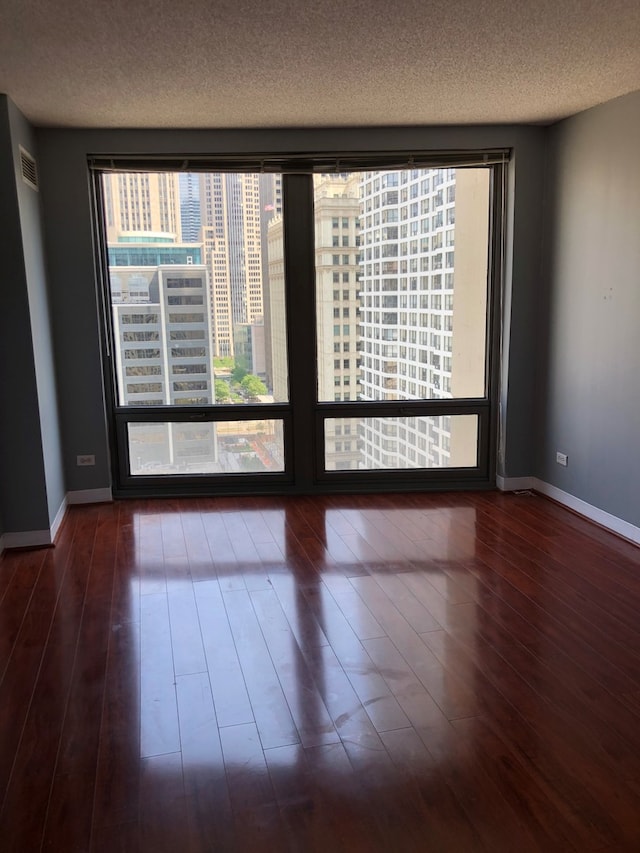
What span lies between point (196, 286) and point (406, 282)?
5.06ft

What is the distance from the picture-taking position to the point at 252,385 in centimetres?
506

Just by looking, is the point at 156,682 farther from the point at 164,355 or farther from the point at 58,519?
the point at 164,355

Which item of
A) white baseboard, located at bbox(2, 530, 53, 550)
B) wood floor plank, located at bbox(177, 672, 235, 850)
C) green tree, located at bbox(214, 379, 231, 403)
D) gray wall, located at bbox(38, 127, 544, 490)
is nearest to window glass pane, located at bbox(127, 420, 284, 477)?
green tree, located at bbox(214, 379, 231, 403)

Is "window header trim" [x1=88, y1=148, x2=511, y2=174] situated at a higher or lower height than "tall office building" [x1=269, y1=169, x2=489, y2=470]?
higher

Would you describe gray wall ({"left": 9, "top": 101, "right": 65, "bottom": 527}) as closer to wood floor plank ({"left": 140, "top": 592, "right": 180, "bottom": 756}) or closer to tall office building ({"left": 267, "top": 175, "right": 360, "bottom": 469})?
wood floor plank ({"left": 140, "top": 592, "right": 180, "bottom": 756})

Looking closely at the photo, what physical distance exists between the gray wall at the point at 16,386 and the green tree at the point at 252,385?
154 cm

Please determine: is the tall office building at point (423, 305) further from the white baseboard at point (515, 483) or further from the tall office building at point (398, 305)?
the white baseboard at point (515, 483)

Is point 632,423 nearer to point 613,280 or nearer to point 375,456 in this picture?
point 613,280

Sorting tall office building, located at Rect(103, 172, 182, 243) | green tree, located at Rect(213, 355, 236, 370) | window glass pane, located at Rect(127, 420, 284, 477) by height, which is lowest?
window glass pane, located at Rect(127, 420, 284, 477)

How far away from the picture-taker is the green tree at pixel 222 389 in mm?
5059

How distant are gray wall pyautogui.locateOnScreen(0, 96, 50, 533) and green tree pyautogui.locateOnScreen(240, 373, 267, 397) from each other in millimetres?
1535

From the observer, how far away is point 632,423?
4.00 meters

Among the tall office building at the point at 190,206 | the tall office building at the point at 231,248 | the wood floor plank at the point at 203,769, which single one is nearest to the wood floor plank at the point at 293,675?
the wood floor plank at the point at 203,769

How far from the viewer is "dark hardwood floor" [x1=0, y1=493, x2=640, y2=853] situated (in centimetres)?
193
